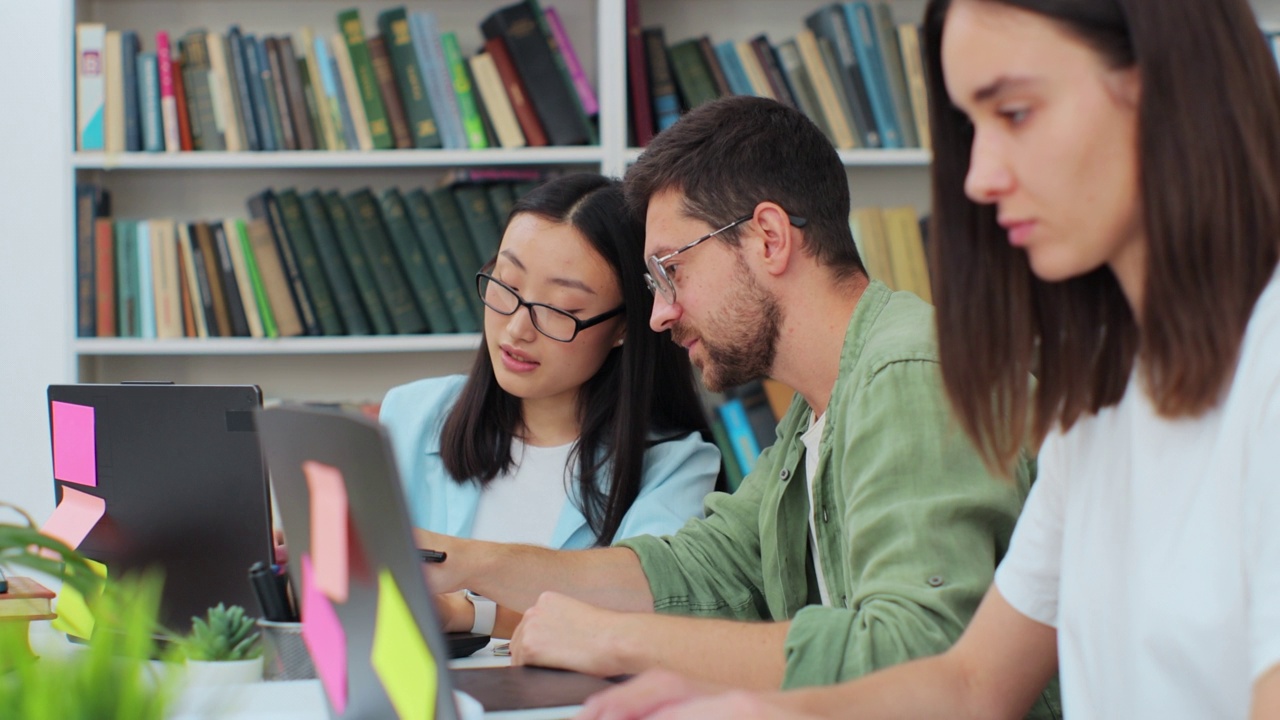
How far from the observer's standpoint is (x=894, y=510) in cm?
112

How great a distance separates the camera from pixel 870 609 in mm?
1091

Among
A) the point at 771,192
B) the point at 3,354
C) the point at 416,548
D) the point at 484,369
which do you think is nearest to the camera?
the point at 416,548

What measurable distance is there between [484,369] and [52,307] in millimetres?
1257

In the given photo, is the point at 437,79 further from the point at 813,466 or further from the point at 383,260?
the point at 813,466

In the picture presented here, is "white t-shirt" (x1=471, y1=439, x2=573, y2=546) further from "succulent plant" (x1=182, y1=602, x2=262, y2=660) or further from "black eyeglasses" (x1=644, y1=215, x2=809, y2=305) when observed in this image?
"succulent plant" (x1=182, y1=602, x2=262, y2=660)

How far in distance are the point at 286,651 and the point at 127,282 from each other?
5.34 ft

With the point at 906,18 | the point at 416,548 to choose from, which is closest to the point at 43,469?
the point at 906,18

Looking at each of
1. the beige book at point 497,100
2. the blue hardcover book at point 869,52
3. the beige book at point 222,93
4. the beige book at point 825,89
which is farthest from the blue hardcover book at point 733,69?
the beige book at point 222,93

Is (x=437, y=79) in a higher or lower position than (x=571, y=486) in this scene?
higher

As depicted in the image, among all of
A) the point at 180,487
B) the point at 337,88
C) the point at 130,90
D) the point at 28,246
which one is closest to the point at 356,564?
the point at 180,487

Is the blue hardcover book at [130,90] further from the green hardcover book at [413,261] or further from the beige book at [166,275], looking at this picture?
the green hardcover book at [413,261]

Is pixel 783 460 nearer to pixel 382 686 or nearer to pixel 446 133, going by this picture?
pixel 382 686

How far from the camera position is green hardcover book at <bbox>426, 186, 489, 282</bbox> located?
8.10 feet

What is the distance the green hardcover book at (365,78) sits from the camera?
95.6 inches
